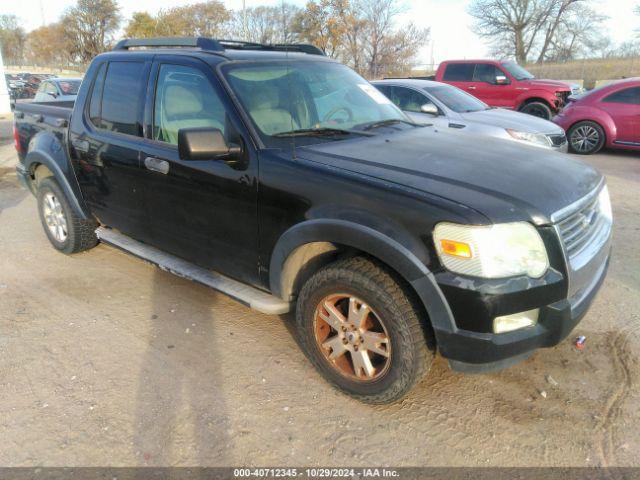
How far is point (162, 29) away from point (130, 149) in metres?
32.1

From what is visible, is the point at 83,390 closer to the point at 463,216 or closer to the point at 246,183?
the point at 246,183

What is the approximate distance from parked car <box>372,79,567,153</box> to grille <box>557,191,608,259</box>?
15.3ft

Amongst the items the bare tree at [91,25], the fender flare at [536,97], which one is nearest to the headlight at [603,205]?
the fender flare at [536,97]

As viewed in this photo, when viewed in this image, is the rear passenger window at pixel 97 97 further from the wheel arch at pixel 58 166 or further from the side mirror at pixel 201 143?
the side mirror at pixel 201 143

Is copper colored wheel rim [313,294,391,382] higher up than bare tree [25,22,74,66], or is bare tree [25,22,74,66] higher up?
bare tree [25,22,74,66]

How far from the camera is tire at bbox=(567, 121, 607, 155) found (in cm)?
1031

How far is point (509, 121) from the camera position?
8.18 m

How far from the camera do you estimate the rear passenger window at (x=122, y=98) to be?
3789 mm

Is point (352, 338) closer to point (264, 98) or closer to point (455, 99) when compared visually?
point (264, 98)

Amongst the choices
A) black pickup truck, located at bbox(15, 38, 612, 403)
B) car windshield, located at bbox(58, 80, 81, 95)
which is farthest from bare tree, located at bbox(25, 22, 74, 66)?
black pickup truck, located at bbox(15, 38, 612, 403)

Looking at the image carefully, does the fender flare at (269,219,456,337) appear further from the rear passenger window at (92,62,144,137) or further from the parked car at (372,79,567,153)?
the parked car at (372,79,567,153)

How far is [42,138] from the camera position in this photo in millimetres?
4871

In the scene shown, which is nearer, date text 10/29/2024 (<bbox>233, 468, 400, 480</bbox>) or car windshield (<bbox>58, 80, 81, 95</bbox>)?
date text 10/29/2024 (<bbox>233, 468, 400, 480</bbox>)

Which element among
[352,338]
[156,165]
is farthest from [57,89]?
[352,338]
